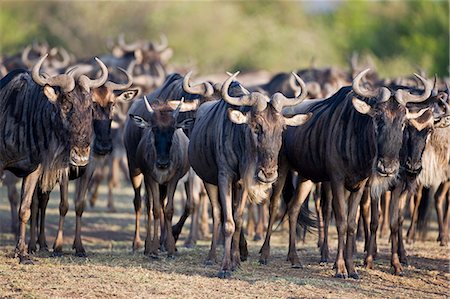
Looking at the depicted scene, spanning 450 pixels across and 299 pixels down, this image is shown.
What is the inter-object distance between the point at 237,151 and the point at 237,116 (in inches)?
19.0

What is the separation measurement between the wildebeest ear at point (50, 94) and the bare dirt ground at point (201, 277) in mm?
1693

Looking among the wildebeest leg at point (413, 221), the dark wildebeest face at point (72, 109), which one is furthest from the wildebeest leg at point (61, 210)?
the wildebeest leg at point (413, 221)

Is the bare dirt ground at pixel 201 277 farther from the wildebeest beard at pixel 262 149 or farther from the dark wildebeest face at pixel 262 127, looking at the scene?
the dark wildebeest face at pixel 262 127

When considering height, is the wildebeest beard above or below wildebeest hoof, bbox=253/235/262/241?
above

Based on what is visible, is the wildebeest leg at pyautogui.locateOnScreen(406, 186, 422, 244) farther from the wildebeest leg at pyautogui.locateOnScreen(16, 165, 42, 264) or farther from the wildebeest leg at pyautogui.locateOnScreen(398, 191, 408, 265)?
the wildebeest leg at pyautogui.locateOnScreen(16, 165, 42, 264)

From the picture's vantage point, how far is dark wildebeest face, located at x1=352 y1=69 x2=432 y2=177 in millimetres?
10059

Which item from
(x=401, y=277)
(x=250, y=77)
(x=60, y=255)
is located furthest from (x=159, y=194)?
(x=250, y=77)

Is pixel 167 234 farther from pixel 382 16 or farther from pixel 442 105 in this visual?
pixel 382 16

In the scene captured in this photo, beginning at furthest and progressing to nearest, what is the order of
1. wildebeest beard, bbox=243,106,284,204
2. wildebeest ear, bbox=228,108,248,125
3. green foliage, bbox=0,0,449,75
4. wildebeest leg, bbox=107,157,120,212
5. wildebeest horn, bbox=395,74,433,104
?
green foliage, bbox=0,0,449,75
wildebeest leg, bbox=107,157,120,212
wildebeest horn, bbox=395,74,433,104
wildebeest ear, bbox=228,108,248,125
wildebeest beard, bbox=243,106,284,204

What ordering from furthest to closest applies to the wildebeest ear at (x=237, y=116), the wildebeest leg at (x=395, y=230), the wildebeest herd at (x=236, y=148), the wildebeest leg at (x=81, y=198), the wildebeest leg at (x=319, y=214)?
the wildebeest leg at (x=319, y=214)
the wildebeest leg at (x=81, y=198)
the wildebeest leg at (x=395, y=230)
the wildebeest herd at (x=236, y=148)
the wildebeest ear at (x=237, y=116)

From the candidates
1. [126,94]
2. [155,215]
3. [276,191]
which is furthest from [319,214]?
[126,94]

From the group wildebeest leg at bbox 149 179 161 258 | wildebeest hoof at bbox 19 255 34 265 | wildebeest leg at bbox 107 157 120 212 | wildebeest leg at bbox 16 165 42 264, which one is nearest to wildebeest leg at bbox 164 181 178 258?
wildebeest leg at bbox 149 179 161 258

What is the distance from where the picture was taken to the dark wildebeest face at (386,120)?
10.1 m

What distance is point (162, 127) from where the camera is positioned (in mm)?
11336
